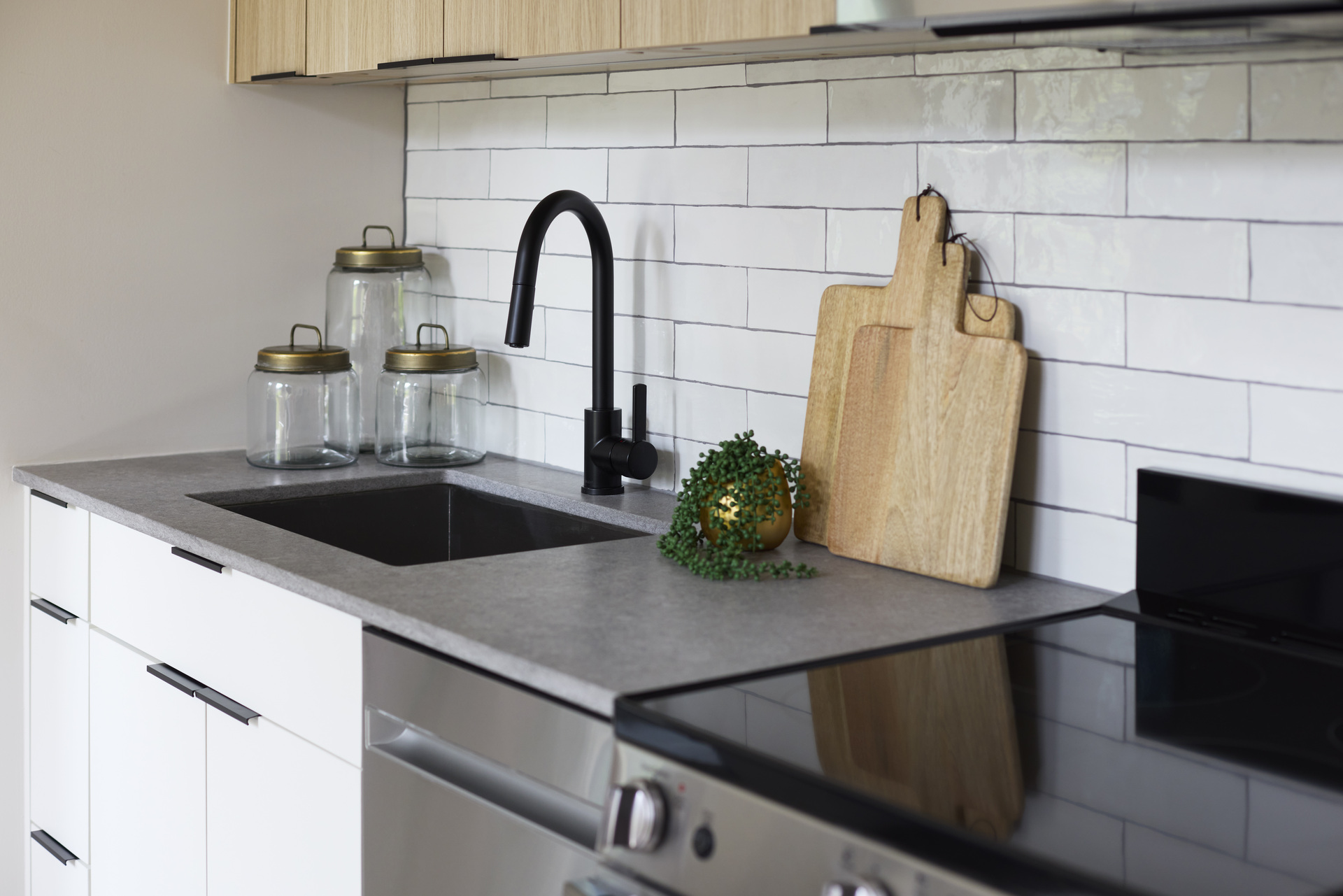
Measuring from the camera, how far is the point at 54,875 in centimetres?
232

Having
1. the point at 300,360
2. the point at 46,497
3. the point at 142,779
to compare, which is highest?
the point at 300,360

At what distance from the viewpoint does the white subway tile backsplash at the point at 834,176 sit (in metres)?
1.75

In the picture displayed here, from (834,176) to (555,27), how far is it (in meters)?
0.43

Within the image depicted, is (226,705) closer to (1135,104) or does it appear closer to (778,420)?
(778,420)

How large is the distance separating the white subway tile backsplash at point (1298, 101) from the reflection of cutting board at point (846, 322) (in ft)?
1.19

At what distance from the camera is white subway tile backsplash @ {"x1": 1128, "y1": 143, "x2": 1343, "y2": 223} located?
1.34 m

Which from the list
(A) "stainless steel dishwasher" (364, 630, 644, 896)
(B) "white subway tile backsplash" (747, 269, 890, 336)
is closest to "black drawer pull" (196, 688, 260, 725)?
Answer: (A) "stainless steel dishwasher" (364, 630, 644, 896)

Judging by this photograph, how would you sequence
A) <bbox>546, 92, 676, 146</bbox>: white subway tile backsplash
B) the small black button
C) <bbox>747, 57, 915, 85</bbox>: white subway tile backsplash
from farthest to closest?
<bbox>546, 92, 676, 146</bbox>: white subway tile backsplash → <bbox>747, 57, 915, 85</bbox>: white subway tile backsplash → the small black button

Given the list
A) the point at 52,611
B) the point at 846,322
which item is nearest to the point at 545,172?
the point at 846,322

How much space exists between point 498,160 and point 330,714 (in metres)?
1.21

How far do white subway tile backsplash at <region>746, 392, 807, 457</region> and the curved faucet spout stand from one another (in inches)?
9.8

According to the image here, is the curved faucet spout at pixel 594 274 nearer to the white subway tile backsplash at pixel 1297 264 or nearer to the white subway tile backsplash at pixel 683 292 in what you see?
the white subway tile backsplash at pixel 683 292

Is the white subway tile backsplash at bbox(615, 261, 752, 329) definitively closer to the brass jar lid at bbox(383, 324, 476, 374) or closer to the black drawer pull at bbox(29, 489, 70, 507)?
the brass jar lid at bbox(383, 324, 476, 374)

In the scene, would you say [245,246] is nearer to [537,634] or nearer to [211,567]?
[211,567]
